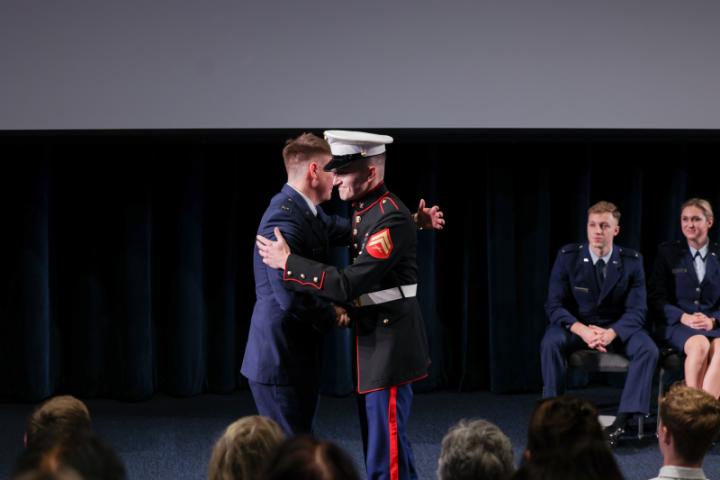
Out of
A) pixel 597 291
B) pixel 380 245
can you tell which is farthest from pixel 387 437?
pixel 597 291

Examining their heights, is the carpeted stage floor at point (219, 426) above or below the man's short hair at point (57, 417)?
below

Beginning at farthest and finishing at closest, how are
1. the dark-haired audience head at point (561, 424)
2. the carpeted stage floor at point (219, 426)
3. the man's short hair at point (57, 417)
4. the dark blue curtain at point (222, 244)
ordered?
the dark blue curtain at point (222, 244) < the carpeted stage floor at point (219, 426) < the man's short hair at point (57, 417) < the dark-haired audience head at point (561, 424)

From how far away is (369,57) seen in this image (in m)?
4.11

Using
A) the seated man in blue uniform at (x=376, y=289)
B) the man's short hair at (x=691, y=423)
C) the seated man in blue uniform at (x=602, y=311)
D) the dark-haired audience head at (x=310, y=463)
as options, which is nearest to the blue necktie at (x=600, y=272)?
the seated man in blue uniform at (x=602, y=311)

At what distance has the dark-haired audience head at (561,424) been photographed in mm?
2005

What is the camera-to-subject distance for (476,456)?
6.59ft

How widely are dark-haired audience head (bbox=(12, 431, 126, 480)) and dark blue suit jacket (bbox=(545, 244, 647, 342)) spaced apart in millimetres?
3150

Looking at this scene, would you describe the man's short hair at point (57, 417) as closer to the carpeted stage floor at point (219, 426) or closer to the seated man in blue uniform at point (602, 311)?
the carpeted stage floor at point (219, 426)

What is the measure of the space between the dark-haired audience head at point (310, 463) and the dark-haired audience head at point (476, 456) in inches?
28.4

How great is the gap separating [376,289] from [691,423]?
1.11 meters

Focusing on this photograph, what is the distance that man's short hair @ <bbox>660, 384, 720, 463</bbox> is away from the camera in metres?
2.14

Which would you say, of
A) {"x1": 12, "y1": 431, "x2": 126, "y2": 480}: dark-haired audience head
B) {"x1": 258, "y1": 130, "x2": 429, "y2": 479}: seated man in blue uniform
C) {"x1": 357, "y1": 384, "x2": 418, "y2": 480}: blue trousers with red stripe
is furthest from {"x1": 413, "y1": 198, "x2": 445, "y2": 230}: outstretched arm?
{"x1": 12, "y1": 431, "x2": 126, "y2": 480}: dark-haired audience head

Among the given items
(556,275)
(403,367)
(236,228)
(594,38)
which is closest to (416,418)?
(556,275)

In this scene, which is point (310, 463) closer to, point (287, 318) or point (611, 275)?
point (287, 318)
